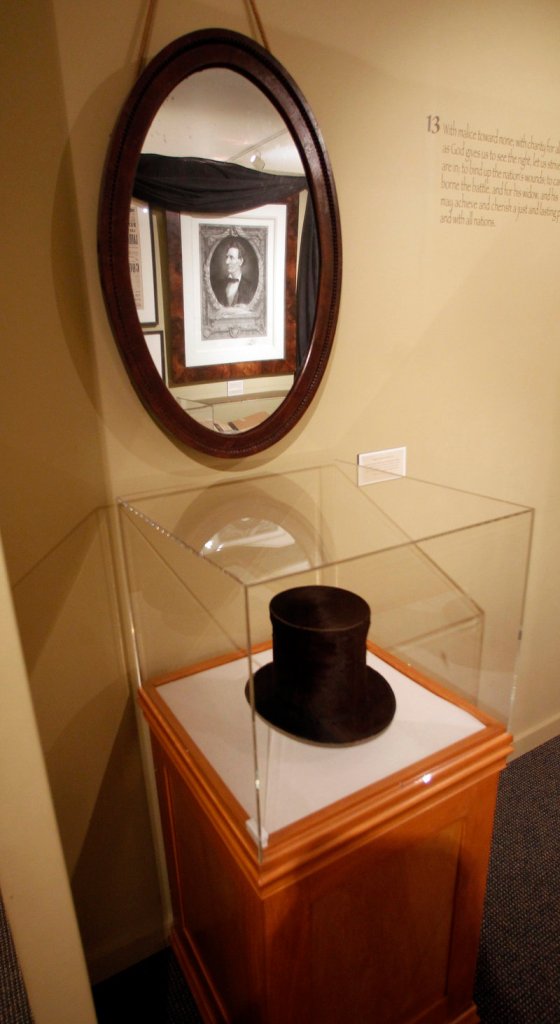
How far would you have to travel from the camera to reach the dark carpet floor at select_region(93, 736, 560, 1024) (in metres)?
1.41

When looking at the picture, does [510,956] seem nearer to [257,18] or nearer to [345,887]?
[345,887]

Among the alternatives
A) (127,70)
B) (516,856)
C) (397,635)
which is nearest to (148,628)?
(397,635)

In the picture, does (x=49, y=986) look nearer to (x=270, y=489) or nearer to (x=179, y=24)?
(x=270, y=489)

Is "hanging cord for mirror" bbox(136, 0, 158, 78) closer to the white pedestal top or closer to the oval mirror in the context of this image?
the oval mirror

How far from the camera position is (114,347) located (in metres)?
1.11

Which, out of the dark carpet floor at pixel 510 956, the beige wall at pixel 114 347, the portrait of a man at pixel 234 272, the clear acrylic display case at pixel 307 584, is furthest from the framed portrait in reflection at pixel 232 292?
the dark carpet floor at pixel 510 956

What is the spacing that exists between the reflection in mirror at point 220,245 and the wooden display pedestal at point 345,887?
70 centimetres

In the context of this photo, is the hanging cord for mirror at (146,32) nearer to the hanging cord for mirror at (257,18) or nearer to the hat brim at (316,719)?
the hanging cord for mirror at (257,18)

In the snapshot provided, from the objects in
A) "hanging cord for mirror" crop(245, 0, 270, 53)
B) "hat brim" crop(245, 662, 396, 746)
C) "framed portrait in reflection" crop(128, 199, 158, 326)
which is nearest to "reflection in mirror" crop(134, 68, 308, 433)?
"framed portrait in reflection" crop(128, 199, 158, 326)

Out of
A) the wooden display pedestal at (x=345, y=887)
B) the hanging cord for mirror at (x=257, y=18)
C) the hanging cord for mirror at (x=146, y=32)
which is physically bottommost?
the wooden display pedestal at (x=345, y=887)

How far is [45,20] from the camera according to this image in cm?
93

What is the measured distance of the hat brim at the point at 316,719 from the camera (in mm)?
1049

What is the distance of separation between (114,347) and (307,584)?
59 cm

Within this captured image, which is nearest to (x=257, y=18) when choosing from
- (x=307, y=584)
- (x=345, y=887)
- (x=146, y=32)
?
(x=146, y=32)
